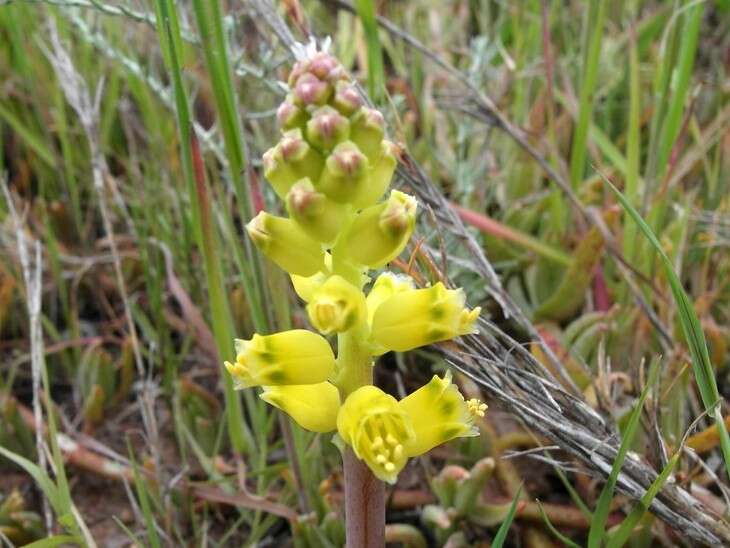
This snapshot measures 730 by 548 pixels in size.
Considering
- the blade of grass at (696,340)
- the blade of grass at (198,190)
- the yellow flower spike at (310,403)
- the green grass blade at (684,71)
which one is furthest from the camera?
the green grass blade at (684,71)

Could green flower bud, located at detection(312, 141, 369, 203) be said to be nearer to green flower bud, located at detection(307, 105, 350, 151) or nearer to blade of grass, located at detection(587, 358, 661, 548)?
green flower bud, located at detection(307, 105, 350, 151)

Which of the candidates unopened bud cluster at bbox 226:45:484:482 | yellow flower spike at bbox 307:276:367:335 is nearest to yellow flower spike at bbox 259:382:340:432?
unopened bud cluster at bbox 226:45:484:482

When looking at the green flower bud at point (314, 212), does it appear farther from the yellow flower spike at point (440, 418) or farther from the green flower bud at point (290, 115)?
the yellow flower spike at point (440, 418)

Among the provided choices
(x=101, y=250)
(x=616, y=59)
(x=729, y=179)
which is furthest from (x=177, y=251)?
(x=616, y=59)

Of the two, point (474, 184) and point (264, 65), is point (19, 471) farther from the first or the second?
point (474, 184)

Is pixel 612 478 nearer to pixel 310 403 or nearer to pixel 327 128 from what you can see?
pixel 310 403

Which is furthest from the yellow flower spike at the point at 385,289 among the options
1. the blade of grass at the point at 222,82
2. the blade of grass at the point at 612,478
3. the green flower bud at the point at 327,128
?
the blade of grass at the point at 222,82

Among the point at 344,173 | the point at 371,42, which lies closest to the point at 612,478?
the point at 344,173
